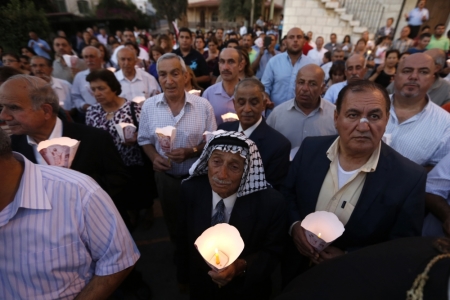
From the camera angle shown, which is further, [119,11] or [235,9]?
[235,9]

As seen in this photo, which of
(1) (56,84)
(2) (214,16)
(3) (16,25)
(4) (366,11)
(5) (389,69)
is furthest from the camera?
(2) (214,16)

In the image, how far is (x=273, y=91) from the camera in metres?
4.80

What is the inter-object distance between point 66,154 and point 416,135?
3.23m

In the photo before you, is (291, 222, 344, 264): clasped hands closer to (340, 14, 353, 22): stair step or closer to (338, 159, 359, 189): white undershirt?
(338, 159, 359, 189): white undershirt

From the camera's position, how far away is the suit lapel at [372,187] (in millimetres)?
1701

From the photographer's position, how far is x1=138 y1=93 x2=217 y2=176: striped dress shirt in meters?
2.95

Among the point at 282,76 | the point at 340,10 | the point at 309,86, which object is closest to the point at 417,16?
the point at 340,10

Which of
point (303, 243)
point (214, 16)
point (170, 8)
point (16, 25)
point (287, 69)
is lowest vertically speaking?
point (303, 243)

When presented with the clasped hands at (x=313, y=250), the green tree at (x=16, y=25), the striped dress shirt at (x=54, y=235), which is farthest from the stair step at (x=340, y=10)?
the striped dress shirt at (x=54, y=235)

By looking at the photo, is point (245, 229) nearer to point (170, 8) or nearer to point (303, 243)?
point (303, 243)

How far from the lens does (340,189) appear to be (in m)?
1.82

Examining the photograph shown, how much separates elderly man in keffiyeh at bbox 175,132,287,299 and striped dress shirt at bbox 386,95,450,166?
1.61m

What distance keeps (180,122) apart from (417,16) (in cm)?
1332

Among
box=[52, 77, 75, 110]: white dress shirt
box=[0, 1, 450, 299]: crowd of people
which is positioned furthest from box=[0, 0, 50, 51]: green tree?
box=[0, 1, 450, 299]: crowd of people
